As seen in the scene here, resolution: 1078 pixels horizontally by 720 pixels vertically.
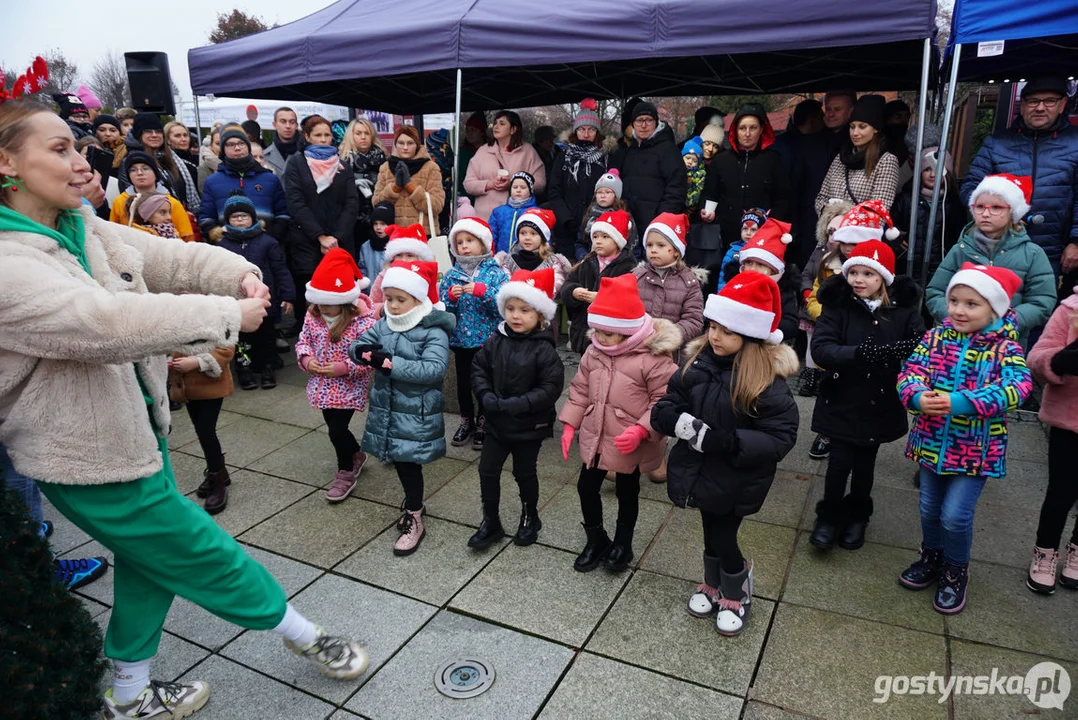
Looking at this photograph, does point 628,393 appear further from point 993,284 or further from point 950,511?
point 993,284

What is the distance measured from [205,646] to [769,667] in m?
2.32

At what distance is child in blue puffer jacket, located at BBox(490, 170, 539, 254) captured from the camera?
610 centimetres

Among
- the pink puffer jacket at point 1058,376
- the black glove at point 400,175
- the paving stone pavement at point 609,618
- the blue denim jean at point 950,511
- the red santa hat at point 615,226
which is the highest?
the black glove at point 400,175

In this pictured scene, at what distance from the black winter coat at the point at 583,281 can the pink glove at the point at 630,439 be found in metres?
1.71

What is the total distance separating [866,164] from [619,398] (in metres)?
3.50

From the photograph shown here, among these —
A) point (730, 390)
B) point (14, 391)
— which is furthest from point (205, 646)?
point (730, 390)

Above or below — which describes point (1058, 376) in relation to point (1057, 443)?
above

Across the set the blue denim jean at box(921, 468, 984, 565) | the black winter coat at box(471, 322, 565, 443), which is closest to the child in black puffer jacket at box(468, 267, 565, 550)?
the black winter coat at box(471, 322, 565, 443)

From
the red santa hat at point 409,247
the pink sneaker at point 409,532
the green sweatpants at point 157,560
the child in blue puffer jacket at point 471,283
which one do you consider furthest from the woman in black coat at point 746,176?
the green sweatpants at point 157,560

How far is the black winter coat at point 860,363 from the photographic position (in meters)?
3.32

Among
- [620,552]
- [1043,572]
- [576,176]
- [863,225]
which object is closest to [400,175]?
[576,176]

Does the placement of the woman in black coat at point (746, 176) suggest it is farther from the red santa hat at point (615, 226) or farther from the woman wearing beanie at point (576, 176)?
the red santa hat at point (615, 226)

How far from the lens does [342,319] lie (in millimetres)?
4094

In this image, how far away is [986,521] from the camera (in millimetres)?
3793
